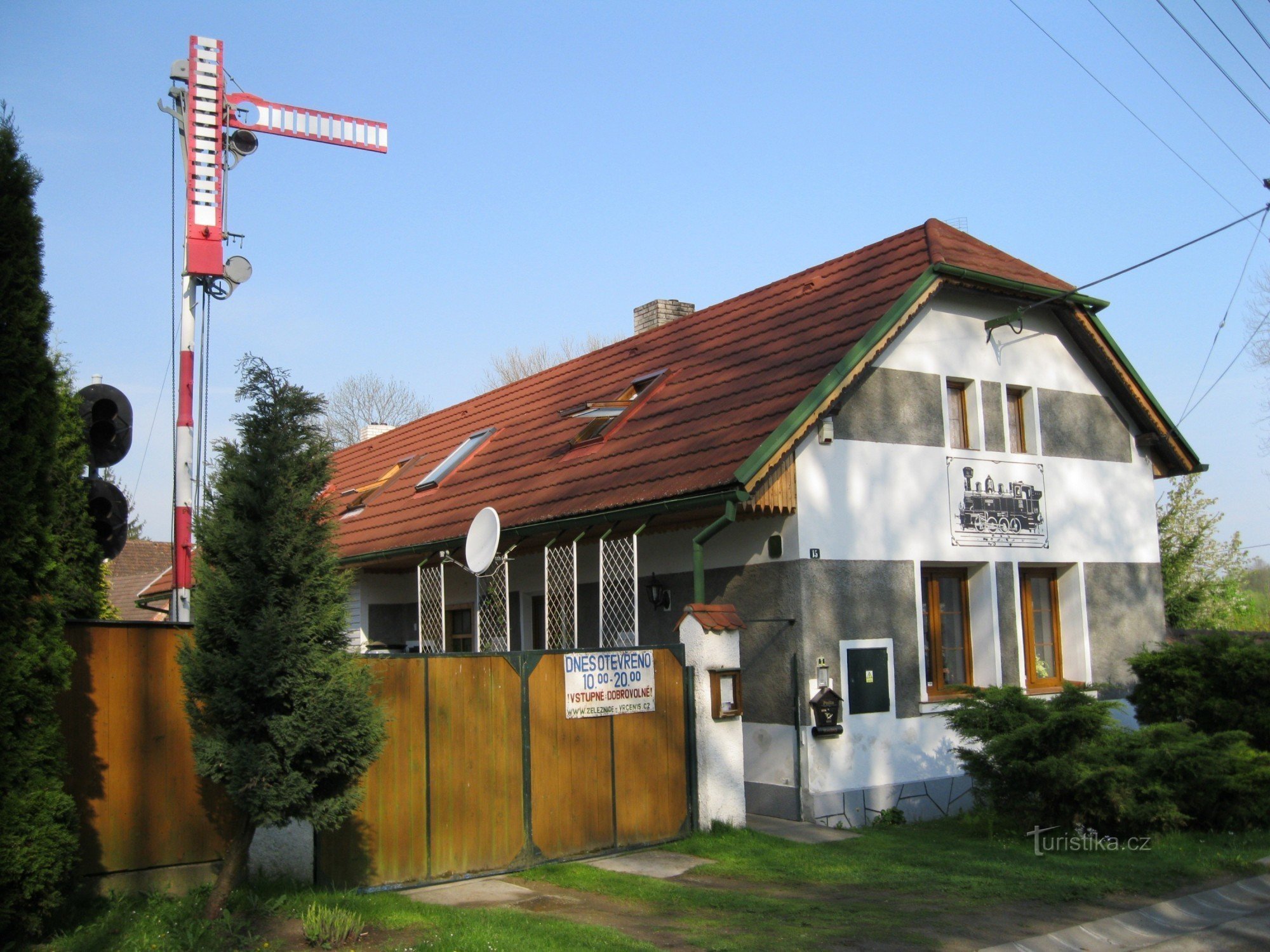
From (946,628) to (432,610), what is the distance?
8177mm

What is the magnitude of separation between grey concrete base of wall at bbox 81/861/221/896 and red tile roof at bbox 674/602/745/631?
4972 mm

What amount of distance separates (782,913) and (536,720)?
9.84ft

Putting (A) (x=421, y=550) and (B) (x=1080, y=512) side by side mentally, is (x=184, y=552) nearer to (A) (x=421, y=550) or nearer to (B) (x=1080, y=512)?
(A) (x=421, y=550)

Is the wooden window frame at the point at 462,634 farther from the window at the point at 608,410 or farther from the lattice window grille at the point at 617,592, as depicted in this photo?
the lattice window grille at the point at 617,592

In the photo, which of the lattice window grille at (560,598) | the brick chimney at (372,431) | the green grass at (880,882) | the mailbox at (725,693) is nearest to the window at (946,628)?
the green grass at (880,882)

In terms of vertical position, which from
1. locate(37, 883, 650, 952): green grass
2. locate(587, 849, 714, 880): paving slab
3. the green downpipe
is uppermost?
the green downpipe

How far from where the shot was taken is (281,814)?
676 cm

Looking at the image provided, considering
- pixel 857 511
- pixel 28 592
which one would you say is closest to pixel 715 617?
pixel 857 511

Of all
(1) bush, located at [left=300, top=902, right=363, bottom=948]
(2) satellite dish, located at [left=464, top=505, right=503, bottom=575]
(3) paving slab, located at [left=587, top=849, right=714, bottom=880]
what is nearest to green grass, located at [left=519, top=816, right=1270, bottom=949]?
(3) paving slab, located at [left=587, top=849, right=714, bottom=880]

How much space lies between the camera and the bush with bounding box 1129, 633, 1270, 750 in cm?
1149

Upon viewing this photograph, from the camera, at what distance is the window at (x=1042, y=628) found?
47.9ft

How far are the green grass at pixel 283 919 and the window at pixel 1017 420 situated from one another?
9549 millimetres

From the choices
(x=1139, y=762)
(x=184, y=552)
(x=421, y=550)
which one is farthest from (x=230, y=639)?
(x=421, y=550)
